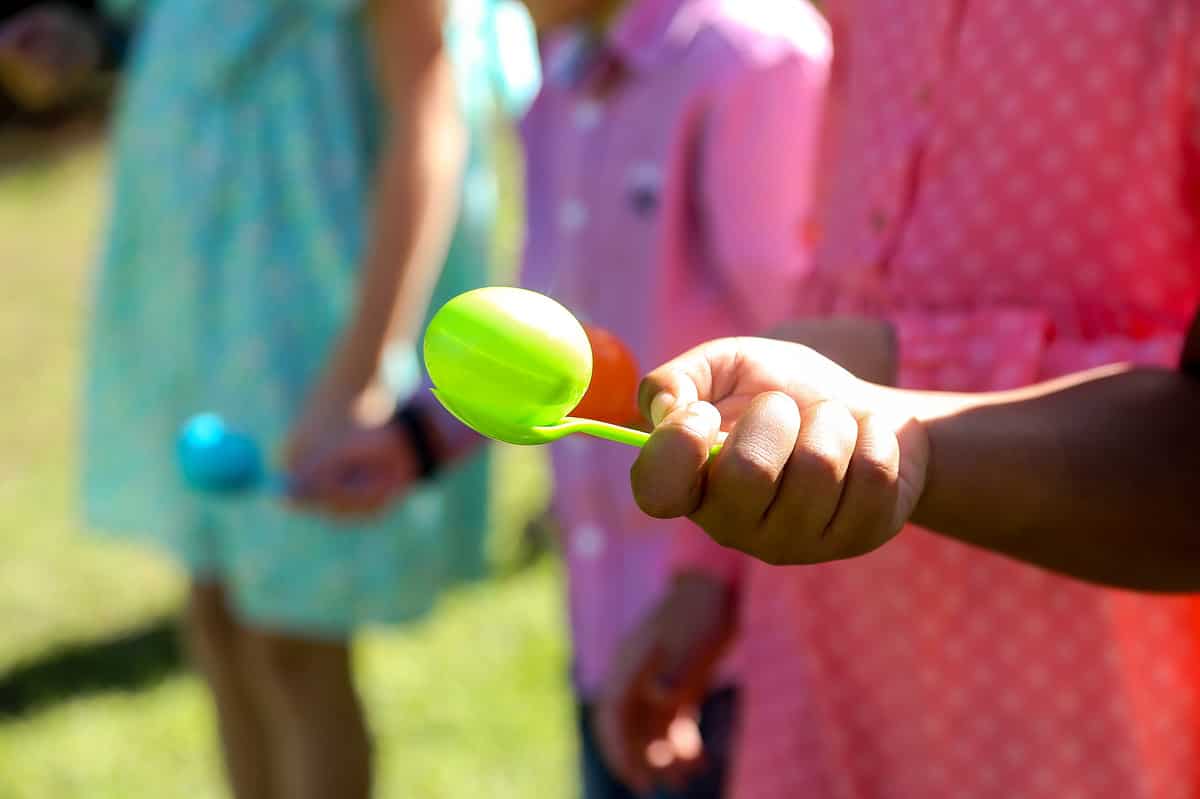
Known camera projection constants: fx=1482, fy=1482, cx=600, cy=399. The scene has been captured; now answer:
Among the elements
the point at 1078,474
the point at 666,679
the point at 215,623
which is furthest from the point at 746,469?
the point at 215,623

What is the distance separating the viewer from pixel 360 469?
141cm

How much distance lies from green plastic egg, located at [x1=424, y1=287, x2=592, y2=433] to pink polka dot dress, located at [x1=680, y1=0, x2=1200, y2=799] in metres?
0.31

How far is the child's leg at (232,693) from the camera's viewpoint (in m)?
1.82

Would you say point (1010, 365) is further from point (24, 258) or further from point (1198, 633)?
point (24, 258)

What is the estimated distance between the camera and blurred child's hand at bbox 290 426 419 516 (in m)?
1.40

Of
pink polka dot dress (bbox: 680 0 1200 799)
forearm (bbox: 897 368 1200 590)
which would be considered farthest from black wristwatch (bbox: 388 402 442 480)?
forearm (bbox: 897 368 1200 590)

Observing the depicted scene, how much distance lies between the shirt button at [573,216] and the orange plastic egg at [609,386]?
0.65m

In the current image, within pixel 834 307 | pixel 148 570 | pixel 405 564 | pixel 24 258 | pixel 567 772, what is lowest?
pixel 24 258

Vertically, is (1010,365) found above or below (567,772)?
above

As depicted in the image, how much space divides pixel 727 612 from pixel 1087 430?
525 millimetres

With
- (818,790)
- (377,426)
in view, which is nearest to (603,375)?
(818,790)

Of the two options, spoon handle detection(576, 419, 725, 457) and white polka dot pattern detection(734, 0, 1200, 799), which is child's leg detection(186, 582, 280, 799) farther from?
spoon handle detection(576, 419, 725, 457)

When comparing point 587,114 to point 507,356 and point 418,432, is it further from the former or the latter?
point 507,356

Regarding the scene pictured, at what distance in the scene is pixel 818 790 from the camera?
101cm
